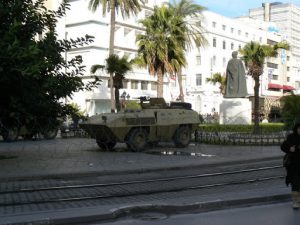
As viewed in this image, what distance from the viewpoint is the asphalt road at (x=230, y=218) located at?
25.3 feet

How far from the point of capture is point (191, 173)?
1415 cm

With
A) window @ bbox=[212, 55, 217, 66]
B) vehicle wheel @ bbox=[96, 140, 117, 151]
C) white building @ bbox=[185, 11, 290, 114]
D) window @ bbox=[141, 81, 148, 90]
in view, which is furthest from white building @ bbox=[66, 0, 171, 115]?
vehicle wheel @ bbox=[96, 140, 117, 151]

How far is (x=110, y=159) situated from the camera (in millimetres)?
17250

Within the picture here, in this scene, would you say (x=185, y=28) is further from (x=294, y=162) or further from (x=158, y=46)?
(x=294, y=162)

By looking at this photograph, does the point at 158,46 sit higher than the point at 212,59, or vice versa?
the point at 212,59

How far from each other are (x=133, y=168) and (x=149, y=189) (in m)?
3.54

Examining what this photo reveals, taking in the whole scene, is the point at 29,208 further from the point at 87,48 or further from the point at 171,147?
the point at 87,48

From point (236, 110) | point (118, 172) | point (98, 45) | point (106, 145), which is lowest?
point (118, 172)

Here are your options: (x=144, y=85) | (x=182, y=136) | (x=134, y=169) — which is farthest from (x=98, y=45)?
(x=134, y=169)

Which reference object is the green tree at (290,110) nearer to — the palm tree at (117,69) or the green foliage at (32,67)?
the green foliage at (32,67)

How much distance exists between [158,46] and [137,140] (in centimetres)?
1783

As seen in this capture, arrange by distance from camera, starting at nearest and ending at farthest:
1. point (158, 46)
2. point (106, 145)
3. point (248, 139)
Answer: point (106, 145) → point (248, 139) → point (158, 46)

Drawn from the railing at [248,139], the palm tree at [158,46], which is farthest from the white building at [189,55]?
the railing at [248,139]

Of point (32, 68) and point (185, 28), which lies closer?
point (32, 68)
